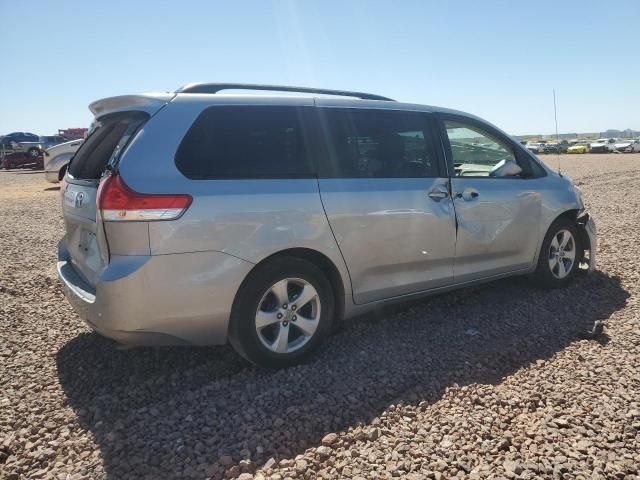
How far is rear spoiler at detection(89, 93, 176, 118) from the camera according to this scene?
3.16 meters

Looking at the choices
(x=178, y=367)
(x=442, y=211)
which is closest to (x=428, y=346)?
(x=442, y=211)

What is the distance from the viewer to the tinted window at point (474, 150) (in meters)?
4.43

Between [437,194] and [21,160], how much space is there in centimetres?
3385

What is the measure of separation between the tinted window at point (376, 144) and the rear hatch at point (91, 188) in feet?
4.20

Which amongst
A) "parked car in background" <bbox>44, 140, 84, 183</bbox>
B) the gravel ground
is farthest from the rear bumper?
"parked car in background" <bbox>44, 140, 84, 183</bbox>

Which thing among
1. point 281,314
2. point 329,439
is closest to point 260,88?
point 281,314

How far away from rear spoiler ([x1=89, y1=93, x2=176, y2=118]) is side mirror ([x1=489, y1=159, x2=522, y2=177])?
284cm

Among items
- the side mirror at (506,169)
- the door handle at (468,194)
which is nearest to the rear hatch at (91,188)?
the door handle at (468,194)

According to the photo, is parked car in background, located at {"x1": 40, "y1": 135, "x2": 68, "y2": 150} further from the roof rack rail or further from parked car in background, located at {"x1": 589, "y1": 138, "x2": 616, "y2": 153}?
parked car in background, located at {"x1": 589, "y1": 138, "x2": 616, "y2": 153}

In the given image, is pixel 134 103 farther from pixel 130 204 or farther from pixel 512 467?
pixel 512 467

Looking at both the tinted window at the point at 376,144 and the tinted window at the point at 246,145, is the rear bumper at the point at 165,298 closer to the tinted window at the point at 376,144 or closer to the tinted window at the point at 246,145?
the tinted window at the point at 246,145

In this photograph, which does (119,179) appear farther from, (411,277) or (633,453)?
(633,453)

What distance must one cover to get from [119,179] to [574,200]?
4289mm

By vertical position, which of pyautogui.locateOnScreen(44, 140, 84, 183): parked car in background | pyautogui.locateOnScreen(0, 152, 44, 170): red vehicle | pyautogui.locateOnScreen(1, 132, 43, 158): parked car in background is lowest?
pyautogui.locateOnScreen(44, 140, 84, 183): parked car in background
